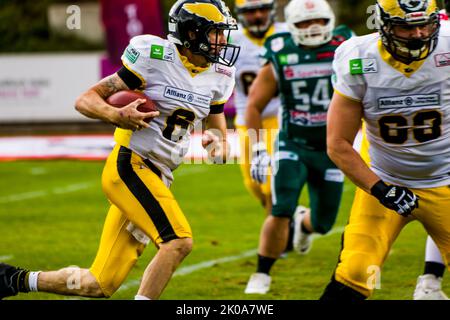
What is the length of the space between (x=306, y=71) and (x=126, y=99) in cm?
201

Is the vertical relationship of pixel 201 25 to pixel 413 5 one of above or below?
below

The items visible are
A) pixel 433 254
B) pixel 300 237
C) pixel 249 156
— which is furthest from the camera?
pixel 249 156

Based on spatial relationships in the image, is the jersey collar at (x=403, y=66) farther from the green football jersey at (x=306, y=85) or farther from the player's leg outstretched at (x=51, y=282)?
the green football jersey at (x=306, y=85)

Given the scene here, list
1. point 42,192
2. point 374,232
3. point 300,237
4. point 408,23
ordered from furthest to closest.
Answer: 1. point 42,192
2. point 300,237
3. point 374,232
4. point 408,23

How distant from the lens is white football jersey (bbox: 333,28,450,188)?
13.4 feet

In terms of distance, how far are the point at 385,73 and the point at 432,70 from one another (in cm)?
20

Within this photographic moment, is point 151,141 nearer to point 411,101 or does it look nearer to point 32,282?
point 32,282

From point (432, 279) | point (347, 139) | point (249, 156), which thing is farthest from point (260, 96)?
point (347, 139)

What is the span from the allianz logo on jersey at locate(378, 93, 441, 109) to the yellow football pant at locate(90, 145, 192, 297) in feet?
3.42

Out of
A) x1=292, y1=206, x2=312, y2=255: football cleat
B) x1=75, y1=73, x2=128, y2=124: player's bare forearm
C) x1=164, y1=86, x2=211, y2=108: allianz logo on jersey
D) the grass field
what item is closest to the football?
x1=75, y1=73, x2=128, y2=124: player's bare forearm

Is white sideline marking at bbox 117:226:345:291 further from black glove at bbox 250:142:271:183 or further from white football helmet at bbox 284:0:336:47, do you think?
white football helmet at bbox 284:0:336:47

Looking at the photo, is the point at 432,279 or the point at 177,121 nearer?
the point at 177,121

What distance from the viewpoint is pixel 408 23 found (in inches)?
156
